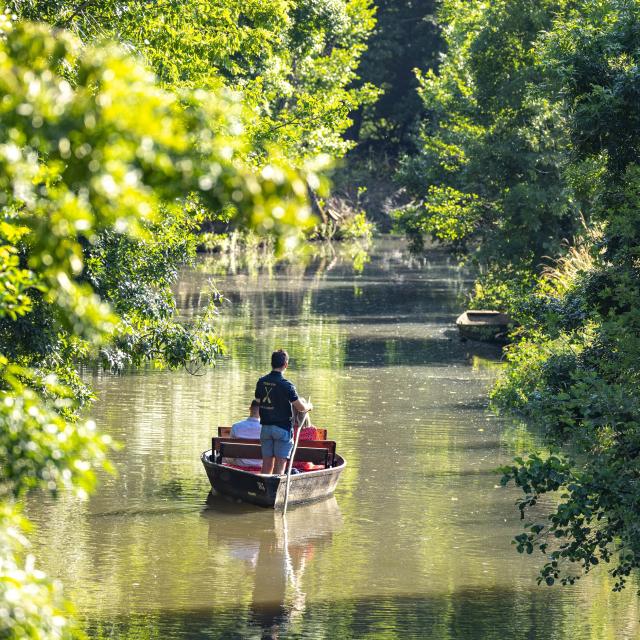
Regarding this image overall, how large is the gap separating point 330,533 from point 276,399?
1.76 m

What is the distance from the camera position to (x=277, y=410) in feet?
54.1

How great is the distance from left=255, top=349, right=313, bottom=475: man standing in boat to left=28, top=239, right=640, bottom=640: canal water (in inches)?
35.2

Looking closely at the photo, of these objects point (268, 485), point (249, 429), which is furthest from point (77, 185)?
point (249, 429)

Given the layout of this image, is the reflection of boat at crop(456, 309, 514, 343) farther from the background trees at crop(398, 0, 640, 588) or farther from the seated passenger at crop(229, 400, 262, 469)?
the seated passenger at crop(229, 400, 262, 469)

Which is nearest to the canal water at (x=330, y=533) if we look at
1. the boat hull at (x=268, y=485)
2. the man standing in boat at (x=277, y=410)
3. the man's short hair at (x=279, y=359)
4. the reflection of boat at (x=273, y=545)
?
the reflection of boat at (x=273, y=545)

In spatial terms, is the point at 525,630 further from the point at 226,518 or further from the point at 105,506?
the point at 105,506

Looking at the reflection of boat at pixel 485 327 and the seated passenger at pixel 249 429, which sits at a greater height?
the reflection of boat at pixel 485 327

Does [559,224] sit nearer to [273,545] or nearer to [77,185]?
[273,545]

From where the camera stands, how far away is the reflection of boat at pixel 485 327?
116 ft

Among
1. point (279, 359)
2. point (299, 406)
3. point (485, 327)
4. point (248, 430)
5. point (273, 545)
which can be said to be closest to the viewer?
point (273, 545)

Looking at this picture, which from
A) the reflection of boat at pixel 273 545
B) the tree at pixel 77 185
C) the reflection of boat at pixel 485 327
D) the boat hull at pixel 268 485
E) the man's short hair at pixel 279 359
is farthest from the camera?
the reflection of boat at pixel 485 327

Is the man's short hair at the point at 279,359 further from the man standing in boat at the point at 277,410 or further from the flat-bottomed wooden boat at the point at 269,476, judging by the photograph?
the flat-bottomed wooden boat at the point at 269,476

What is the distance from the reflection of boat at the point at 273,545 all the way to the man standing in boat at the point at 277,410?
77 cm

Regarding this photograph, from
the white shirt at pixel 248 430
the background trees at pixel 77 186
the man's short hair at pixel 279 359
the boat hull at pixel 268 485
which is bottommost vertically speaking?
the boat hull at pixel 268 485
